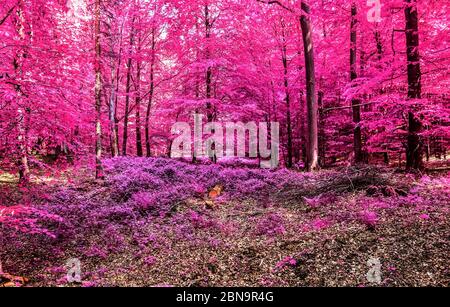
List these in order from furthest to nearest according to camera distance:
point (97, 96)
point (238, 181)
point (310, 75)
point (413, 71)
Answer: point (97, 96), point (238, 181), point (310, 75), point (413, 71)

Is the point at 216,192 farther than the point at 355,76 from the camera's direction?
No

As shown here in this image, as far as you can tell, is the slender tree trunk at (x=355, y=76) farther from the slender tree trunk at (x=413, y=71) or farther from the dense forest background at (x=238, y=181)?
the slender tree trunk at (x=413, y=71)

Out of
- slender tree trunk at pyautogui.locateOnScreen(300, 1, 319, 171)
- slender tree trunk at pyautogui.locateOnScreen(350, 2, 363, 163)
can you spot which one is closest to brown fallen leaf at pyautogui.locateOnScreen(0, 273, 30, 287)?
slender tree trunk at pyautogui.locateOnScreen(300, 1, 319, 171)

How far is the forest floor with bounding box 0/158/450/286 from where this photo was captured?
16.6 ft

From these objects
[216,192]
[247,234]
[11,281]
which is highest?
[216,192]

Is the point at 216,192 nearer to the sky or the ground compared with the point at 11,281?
nearer to the sky

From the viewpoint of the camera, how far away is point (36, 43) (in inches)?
239

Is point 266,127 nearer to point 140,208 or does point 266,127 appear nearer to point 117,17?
point 140,208

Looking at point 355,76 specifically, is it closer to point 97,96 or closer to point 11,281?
point 97,96

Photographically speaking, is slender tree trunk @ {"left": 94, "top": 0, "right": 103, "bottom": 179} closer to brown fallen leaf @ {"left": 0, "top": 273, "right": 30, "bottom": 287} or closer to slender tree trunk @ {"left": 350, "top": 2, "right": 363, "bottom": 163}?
brown fallen leaf @ {"left": 0, "top": 273, "right": 30, "bottom": 287}

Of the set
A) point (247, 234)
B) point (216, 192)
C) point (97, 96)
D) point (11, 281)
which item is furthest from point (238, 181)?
point (11, 281)

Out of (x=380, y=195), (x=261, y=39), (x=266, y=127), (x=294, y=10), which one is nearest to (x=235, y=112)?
(x=266, y=127)

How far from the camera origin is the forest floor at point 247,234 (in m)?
5.06

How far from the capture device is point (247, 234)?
277 inches
